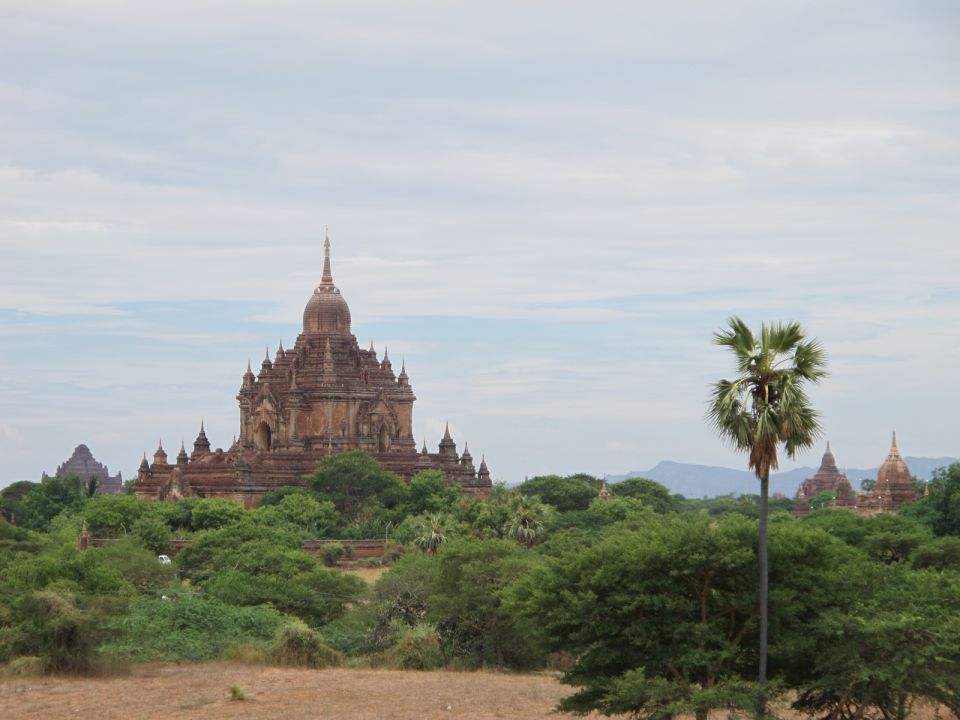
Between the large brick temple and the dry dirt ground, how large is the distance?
49.6 m

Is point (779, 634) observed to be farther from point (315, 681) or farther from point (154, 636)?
point (154, 636)

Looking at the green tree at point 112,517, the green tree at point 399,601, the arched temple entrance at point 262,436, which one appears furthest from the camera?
the arched temple entrance at point 262,436

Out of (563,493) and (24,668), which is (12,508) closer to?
(563,493)

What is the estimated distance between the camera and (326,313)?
345 ft

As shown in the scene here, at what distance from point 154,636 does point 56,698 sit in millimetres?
7192

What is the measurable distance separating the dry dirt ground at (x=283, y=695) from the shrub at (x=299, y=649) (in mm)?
721

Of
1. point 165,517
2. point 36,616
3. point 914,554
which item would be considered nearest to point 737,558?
point 914,554

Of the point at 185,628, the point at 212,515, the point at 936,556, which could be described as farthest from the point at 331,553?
the point at 936,556

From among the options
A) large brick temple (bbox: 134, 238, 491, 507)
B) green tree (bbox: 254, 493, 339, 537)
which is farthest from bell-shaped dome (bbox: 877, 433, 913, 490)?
green tree (bbox: 254, 493, 339, 537)

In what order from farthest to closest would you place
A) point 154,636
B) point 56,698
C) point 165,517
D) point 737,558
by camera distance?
point 165,517 < point 154,636 < point 56,698 < point 737,558

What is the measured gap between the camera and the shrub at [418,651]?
1804 inches

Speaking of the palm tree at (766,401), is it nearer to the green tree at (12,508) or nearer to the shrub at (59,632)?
the shrub at (59,632)

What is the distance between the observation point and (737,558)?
2897 centimetres

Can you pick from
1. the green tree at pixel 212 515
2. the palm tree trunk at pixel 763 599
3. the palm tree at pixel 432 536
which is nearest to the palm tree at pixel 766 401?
the palm tree trunk at pixel 763 599
